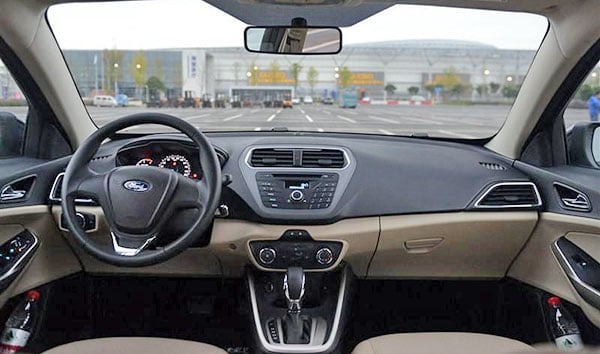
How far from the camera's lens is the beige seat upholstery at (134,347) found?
7.55 feet

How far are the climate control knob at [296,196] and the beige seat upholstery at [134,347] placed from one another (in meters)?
0.90

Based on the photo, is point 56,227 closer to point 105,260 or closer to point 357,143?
point 105,260

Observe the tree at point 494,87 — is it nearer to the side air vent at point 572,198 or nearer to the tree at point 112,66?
the side air vent at point 572,198

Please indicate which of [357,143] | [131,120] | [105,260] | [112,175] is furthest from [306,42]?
[105,260]

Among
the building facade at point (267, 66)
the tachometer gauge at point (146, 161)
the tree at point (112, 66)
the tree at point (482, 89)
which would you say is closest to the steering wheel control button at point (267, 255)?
the tachometer gauge at point (146, 161)

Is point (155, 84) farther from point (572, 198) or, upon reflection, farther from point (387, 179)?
point (572, 198)

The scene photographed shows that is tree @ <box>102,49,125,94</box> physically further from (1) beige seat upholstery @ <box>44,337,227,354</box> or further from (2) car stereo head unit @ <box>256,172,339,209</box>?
(1) beige seat upholstery @ <box>44,337,227,354</box>

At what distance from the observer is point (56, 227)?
311 cm

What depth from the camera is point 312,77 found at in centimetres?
400

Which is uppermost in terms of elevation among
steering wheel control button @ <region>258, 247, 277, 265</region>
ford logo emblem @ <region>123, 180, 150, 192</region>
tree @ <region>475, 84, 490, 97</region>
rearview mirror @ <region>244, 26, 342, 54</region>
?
rearview mirror @ <region>244, 26, 342, 54</region>

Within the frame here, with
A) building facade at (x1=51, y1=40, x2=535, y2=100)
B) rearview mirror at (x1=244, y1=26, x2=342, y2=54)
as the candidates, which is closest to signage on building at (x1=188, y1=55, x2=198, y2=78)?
building facade at (x1=51, y1=40, x2=535, y2=100)

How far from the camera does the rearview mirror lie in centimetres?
322

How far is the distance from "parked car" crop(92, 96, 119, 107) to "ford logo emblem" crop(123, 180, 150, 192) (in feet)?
3.92

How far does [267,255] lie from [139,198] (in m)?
0.84
